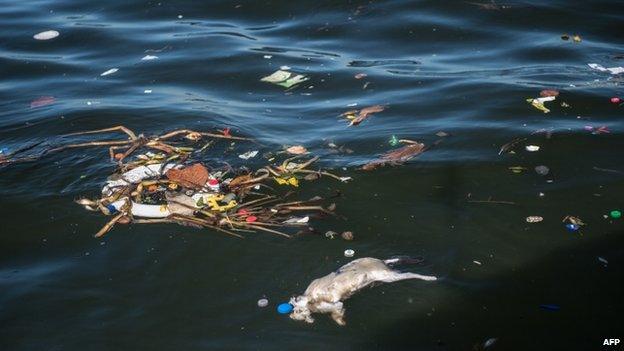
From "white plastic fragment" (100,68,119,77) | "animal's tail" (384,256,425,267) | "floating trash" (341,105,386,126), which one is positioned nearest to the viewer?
"animal's tail" (384,256,425,267)

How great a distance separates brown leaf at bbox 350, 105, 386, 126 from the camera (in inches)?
166

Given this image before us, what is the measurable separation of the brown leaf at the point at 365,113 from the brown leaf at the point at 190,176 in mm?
1175

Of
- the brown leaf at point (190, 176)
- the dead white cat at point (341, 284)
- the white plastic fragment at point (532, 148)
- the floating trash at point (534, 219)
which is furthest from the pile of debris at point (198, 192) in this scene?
the white plastic fragment at point (532, 148)

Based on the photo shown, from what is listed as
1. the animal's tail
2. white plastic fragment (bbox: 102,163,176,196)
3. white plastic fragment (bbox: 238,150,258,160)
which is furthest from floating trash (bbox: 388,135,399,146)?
white plastic fragment (bbox: 102,163,176,196)

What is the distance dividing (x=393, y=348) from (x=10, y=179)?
2543mm

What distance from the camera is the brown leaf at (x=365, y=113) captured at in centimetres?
422

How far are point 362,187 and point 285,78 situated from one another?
2.00m

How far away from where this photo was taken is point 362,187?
3387 mm

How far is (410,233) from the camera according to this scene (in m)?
2.98

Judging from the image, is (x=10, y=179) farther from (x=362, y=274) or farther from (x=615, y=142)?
(x=615, y=142)

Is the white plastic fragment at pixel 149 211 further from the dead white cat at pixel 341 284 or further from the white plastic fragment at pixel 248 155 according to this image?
the dead white cat at pixel 341 284

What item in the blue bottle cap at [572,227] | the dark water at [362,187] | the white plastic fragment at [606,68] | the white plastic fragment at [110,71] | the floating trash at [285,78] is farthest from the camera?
the white plastic fragment at [110,71]

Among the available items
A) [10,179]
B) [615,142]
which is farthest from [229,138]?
[615,142]

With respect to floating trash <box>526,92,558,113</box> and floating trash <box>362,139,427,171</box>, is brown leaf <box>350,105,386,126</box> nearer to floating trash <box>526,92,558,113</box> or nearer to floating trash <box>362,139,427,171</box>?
floating trash <box>362,139,427,171</box>
